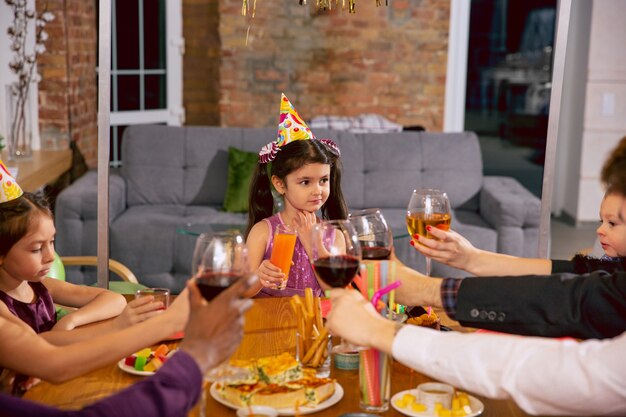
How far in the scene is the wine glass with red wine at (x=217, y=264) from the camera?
1331mm

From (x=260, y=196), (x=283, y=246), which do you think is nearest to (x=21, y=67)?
(x=260, y=196)

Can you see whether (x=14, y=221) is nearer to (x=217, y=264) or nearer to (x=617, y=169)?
(x=217, y=264)

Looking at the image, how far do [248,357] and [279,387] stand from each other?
0.25 metres

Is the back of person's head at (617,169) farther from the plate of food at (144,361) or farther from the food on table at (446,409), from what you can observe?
the plate of food at (144,361)

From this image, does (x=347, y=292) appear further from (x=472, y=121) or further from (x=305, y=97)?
(x=472, y=121)

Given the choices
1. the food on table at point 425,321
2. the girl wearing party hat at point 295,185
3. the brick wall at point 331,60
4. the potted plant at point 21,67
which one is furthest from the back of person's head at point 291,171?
the brick wall at point 331,60

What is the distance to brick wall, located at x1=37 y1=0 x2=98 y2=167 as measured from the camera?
5344mm

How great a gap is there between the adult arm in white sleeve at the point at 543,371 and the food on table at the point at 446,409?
5.4 inches

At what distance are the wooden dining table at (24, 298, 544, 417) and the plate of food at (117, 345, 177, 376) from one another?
12 millimetres

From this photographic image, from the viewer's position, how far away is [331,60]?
653 centimetres

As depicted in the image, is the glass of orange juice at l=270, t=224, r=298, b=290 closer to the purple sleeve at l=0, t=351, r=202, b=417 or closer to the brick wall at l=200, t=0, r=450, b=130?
the purple sleeve at l=0, t=351, r=202, b=417

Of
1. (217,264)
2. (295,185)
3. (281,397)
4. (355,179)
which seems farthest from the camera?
(355,179)

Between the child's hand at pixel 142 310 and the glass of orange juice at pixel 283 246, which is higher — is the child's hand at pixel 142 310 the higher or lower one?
the lower one

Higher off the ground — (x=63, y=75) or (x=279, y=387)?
(x=63, y=75)
